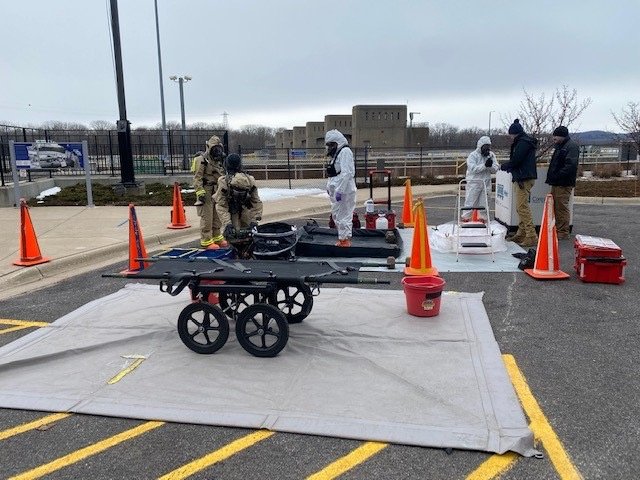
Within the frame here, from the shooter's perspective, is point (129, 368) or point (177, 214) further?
point (177, 214)

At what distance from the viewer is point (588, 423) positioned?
3418 millimetres

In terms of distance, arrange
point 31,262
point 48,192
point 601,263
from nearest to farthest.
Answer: point 601,263
point 31,262
point 48,192

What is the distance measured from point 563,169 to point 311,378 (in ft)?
23.5

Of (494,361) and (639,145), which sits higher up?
(639,145)

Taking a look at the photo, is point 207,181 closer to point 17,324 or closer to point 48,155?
point 17,324

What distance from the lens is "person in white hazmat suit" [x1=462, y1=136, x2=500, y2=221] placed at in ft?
32.9

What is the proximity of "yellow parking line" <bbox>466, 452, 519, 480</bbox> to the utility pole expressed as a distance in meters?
15.5

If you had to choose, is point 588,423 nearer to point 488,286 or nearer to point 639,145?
point 488,286

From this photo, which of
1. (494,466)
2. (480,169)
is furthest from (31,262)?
(480,169)

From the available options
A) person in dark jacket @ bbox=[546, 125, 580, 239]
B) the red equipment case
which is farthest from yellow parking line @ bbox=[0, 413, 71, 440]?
person in dark jacket @ bbox=[546, 125, 580, 239]

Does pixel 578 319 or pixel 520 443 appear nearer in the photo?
pixel 520 443

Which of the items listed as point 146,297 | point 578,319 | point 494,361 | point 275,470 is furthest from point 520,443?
point 146,297

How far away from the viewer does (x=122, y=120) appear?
1592 centimetres

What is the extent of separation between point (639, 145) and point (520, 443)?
22371mm
